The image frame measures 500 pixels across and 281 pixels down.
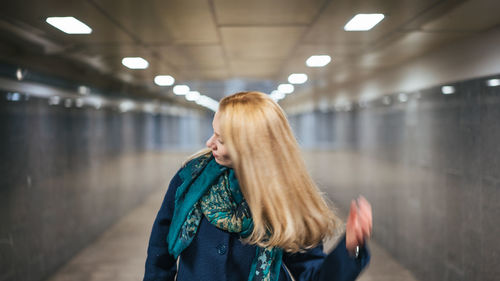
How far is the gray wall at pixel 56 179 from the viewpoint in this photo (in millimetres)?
3672

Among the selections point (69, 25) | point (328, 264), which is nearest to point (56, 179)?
point (69, 25)

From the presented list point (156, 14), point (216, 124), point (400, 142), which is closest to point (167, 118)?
point (400, 142)

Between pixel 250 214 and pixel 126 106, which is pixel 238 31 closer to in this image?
pixel 250 214

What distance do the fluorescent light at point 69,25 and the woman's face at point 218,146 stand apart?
2.20 meters

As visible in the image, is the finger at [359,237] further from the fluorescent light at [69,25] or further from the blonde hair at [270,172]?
the fluorescent light at [69,25]

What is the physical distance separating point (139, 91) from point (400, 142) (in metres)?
5.81

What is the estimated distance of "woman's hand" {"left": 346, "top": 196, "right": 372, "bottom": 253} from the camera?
1302mm

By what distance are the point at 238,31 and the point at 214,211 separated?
94.2 inches

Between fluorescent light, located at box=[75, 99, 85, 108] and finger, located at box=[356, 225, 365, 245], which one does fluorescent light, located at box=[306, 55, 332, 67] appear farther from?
finger, located at box=[356, 225, 365, 245]

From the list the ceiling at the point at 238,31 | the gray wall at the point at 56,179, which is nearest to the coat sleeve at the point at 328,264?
the ceiling at the point at 238,31

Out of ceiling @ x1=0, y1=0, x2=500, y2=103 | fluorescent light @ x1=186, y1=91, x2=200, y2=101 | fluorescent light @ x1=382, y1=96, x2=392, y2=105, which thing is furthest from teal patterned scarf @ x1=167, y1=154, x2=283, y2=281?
fluorescent light @ x1=186, y1=91, x2=200, y2=101

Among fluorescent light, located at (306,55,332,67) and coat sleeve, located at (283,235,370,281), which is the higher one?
fluorescent light, located at (306,55,332,67)

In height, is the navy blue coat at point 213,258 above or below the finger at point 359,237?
below

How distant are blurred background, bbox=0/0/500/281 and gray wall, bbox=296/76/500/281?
0.02 meters
